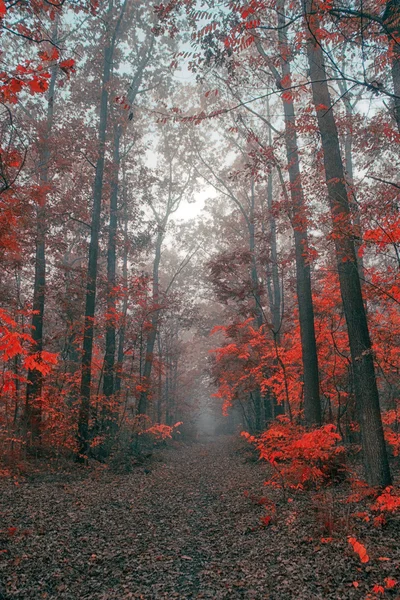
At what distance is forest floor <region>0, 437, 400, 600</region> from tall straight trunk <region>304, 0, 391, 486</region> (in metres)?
1.02

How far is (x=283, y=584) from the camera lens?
141 inches

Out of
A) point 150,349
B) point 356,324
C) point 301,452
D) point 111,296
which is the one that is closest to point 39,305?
point 111,296

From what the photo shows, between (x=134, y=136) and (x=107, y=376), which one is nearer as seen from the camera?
(x=107, y=376)

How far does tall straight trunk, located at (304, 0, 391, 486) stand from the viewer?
17.9 ft

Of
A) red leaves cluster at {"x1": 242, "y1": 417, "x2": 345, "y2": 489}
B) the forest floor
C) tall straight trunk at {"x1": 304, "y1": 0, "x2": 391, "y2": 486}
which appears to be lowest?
the forest floor

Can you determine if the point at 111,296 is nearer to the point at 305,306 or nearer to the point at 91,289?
the point at 91,289

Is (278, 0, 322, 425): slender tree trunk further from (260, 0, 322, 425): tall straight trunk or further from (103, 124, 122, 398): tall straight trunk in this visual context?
(103, 124, 122, 398): tall straight trunk

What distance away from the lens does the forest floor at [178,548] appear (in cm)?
355

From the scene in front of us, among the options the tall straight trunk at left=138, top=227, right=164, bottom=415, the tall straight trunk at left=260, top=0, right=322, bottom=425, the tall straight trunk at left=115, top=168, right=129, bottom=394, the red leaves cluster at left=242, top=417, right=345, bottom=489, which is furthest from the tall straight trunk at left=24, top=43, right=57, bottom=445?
Result: the tall straight trunk at left=260, top=0, right=322, bottom=425

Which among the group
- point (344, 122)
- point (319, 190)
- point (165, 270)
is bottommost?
point (319, 190)

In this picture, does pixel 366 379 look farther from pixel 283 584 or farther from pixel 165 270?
pixel 165 270

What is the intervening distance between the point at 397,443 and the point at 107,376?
8.98 m

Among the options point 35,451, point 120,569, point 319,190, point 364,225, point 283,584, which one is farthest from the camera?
point 35,451

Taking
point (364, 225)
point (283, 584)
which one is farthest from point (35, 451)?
point (364, 225)
